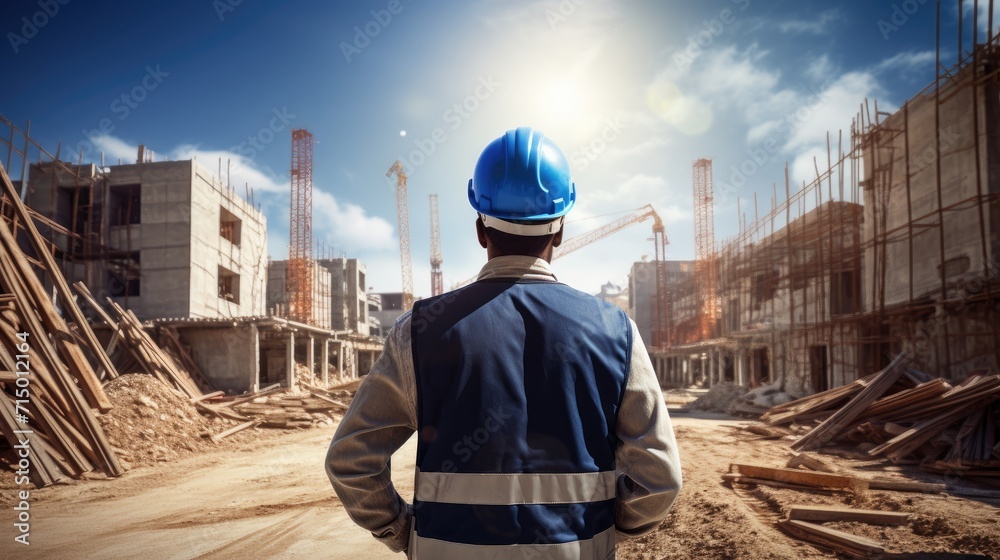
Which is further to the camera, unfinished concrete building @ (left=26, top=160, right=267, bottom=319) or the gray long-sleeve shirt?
unfinished concrete building @ (left=26, top=160, right=267, bottom=319)

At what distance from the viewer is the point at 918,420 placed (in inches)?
390

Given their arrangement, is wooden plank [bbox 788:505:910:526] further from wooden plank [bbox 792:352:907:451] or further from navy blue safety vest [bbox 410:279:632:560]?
wooden plank [bbox 792:352:907:451]

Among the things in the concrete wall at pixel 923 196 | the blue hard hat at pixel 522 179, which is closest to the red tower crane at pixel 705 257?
the concrete wall at pixel 923 196

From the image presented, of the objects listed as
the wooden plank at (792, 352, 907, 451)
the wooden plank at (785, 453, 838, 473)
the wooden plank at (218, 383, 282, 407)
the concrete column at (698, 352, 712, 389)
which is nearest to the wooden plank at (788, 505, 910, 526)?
the wooden plank at (785, 453, 838, 473)

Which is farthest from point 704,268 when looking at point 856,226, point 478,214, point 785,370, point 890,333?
point 478,214

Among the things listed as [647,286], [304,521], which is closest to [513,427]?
[304,521]

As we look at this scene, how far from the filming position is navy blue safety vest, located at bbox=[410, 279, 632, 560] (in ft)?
4.24

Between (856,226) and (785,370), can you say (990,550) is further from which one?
(785,370)

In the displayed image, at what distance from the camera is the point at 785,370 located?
23062mm

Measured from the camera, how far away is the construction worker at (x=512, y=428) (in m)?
1.30

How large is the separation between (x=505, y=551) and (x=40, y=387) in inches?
379

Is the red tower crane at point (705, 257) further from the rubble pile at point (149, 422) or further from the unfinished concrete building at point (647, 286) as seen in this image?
the rubble pile at point (149, 422)

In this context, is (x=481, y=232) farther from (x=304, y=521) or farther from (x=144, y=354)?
(x=144, y=354)

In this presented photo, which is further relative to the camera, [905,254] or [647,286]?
[647,286]
